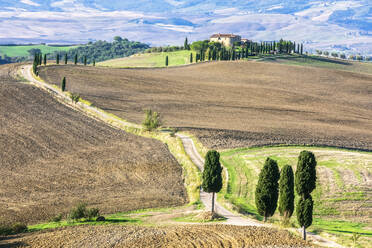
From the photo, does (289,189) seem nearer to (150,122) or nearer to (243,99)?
(150,122)

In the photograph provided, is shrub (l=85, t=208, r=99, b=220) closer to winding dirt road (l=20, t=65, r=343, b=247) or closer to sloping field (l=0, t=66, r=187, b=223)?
sloping field (l=0, t=66, r=187, b=223)

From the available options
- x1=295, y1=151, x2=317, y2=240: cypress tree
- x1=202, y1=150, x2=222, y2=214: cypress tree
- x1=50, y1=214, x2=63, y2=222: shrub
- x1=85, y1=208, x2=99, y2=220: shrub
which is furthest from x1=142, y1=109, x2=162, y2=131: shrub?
x1=295, y1=151, x2=317, y2=240: cypress tree

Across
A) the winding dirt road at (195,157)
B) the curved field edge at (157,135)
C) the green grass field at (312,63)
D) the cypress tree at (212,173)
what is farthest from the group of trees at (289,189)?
the green grass field at (312,63)

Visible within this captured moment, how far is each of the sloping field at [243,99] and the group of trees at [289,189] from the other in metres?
29.2

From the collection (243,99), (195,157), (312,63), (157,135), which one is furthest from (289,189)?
(312,63)

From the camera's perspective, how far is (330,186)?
5316 cm

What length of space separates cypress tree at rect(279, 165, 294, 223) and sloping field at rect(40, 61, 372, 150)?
30.5m

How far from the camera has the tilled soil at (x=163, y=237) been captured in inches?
1432

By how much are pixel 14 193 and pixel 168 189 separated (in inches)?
595

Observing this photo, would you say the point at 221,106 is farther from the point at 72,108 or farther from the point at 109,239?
the point at 109,239

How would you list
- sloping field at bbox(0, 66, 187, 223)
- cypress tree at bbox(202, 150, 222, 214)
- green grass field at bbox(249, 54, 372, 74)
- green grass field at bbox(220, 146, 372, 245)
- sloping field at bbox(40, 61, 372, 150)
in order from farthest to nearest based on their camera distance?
green grass field at bbox(249, 54, 372, 74) → sloping field at bbox(40, 61, 372, 150) → sloping field at bbox(0, 66, 187, 223) → cypress tree at bbox(202, 150, 222, 214) → green grass field at bbox(220, 146, 372, 245)

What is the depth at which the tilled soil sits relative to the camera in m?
36.4

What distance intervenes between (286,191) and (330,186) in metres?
14.6

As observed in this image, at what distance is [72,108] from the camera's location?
96.1 metres
